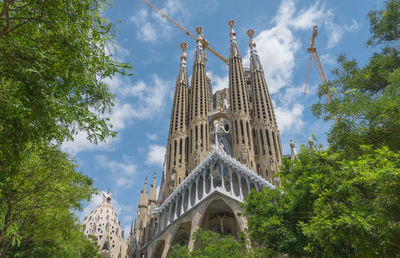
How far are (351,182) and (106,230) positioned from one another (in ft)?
164

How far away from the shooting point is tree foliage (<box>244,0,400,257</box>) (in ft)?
19.6

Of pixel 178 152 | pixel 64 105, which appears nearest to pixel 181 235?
pixel 178 152

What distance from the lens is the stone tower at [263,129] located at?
3578 centimetres

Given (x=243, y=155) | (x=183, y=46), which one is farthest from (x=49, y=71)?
(x=183, y=46)

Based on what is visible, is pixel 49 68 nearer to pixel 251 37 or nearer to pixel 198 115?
pixel 198 115

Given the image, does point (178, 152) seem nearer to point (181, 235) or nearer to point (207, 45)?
point (181, 235)

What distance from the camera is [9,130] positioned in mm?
5281

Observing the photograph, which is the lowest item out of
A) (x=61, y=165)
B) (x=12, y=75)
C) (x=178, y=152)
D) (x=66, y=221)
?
(x=66, y=221)

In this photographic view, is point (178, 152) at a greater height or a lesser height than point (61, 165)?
greater

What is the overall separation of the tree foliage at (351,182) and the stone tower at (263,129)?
81.1 ft

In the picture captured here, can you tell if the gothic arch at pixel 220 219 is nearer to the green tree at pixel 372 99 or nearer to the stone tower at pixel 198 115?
the stone tower at pixel 198 115

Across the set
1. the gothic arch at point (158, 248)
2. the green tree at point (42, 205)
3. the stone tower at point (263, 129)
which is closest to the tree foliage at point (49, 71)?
the green tree at point (42, 205)

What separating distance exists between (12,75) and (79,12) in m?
1.64

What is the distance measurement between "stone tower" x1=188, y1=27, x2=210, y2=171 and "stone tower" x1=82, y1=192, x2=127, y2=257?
22.9 m
